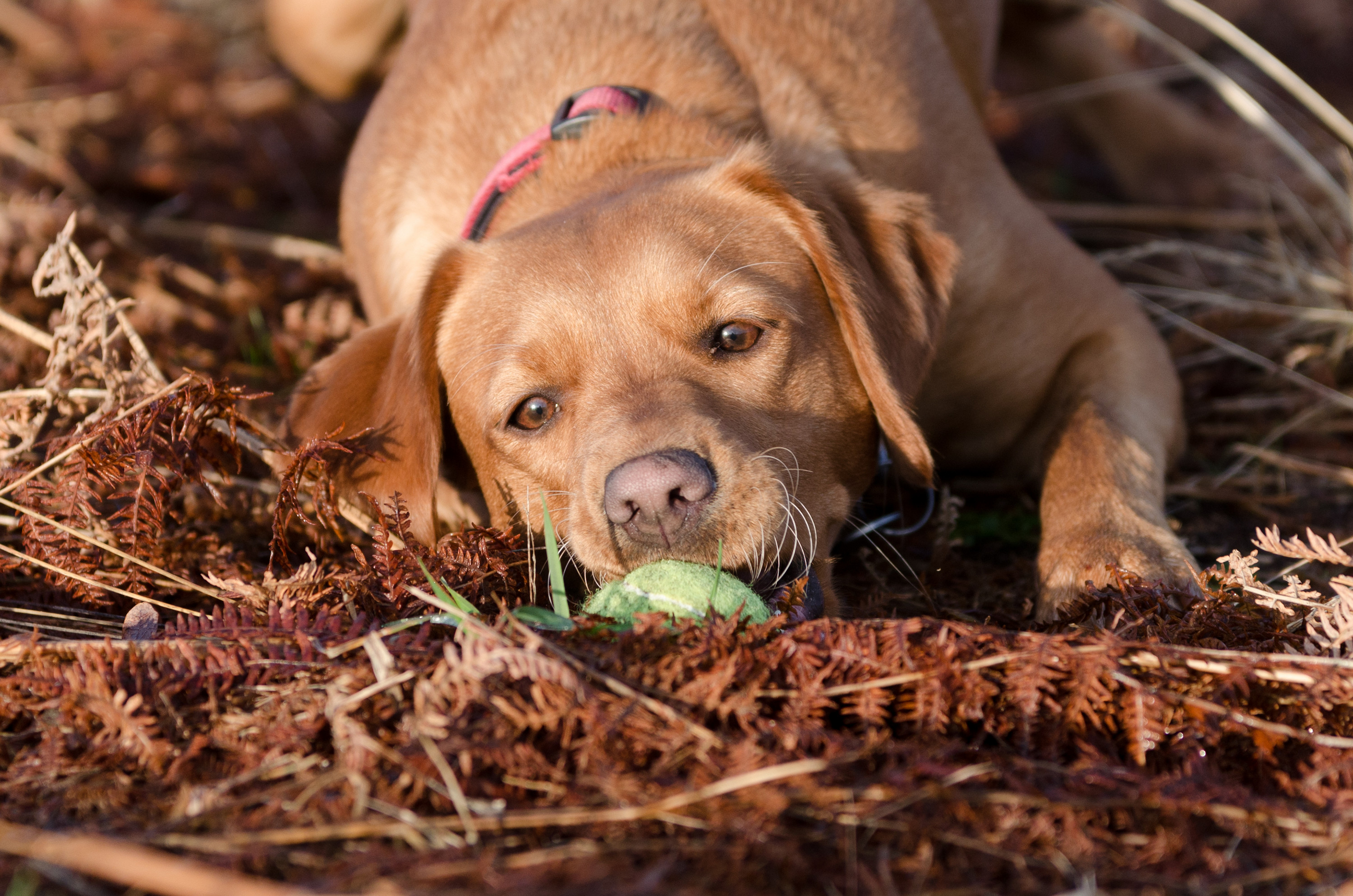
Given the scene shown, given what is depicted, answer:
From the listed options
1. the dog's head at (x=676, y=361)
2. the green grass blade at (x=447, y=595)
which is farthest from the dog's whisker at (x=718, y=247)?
the green grass blade at (x=447, y=595)

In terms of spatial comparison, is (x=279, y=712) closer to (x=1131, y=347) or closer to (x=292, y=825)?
(x=292, y=825)

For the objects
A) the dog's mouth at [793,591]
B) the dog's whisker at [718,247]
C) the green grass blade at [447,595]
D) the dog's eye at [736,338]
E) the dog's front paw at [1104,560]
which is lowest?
the dog's front paw at [1104,560]

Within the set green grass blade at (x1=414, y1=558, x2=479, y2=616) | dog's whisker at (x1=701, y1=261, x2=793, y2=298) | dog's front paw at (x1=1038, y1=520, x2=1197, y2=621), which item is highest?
dog's whisker at (x1=701, y1=261, x2=793, y2=298)

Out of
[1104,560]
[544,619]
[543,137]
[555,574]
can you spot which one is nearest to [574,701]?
→ [544,619]

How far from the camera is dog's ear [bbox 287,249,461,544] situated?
9.38 ft

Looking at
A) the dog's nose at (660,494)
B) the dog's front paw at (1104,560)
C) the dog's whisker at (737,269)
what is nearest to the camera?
the dog's nose at (660,494)

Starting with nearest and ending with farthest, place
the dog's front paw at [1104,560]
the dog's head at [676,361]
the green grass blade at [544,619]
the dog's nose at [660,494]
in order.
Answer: the green grass blade at [544,619] → the dog's nose at [660,494] → the dog's head at [676,361] → the dog's front paw at [1104,560]

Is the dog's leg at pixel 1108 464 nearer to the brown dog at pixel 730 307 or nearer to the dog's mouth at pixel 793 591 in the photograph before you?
the brown dog at pixel 730 307

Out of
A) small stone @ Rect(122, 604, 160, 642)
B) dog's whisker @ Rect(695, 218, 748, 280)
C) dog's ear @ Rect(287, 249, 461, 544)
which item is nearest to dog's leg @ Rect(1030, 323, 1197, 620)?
dog's whisker @ Rect(695, 218, 748, 280)

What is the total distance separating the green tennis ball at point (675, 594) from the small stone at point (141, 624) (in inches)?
36.1

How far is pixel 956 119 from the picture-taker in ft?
13.1

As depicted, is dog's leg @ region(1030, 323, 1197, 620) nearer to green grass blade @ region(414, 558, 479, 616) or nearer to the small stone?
green grass blade @ region(414, 558, 479, 616)

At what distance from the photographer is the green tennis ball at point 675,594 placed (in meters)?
2.32

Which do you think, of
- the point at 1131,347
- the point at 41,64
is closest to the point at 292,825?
the point at 1131,347
